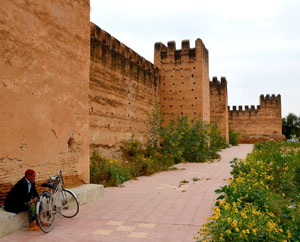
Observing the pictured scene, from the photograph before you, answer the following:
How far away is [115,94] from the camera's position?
490 inches

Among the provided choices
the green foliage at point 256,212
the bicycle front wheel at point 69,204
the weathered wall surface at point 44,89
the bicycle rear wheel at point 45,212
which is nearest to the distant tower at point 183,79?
the green foliage at point 256,212

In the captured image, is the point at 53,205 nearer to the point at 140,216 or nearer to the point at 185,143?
the point at 140,216

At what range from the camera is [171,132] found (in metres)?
14.3

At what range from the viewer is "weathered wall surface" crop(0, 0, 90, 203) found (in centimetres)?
494

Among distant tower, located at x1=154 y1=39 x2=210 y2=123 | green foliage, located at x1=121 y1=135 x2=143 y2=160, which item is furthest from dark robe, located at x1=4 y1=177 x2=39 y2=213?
distant tower, located at x1=154 y1=39 x2=210 y2=123

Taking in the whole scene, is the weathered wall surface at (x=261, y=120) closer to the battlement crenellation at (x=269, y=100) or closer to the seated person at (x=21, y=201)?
the battlement crenellation at (x=269, y=100)

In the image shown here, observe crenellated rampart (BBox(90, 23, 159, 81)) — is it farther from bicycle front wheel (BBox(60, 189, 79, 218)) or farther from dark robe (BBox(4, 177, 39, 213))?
dark robe (BBox(4, 177, 39, 213))

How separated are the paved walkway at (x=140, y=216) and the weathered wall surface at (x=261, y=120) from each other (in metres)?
29.4

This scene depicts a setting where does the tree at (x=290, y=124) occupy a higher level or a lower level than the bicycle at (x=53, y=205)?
higher

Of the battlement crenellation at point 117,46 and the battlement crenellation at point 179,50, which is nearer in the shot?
the battlement crenellation at point 117,46

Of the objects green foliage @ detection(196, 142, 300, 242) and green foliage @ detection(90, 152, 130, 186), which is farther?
green foliage @ detection(90, 152, 130, 186)

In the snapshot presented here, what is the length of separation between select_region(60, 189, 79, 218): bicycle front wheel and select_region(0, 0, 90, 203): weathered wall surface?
591 mm

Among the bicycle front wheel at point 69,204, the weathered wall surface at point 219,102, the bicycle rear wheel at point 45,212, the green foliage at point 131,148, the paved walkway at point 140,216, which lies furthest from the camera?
the weathered wall surface at point 219,102

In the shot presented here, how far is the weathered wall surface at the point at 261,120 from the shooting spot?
117 feet
